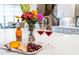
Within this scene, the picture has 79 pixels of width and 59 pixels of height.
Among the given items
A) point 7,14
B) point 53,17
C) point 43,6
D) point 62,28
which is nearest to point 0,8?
point 7,14

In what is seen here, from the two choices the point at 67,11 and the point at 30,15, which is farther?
the point at 67,11

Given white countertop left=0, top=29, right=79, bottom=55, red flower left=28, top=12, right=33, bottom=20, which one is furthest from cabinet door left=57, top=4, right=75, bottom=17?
red flower left=28, top=12, right=33, bottom=20

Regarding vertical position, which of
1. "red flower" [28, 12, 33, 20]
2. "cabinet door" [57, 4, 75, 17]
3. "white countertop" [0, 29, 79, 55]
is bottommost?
"white countertop" [0, 29, 79, 55]

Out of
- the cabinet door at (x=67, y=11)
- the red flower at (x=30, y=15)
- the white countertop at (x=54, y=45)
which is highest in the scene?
the cabinet door at (x=67, y=11)

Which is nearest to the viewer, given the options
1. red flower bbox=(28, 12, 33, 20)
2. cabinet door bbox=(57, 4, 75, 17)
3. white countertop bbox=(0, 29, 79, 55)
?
white countertop bbox=(0, 29, 79, 55)

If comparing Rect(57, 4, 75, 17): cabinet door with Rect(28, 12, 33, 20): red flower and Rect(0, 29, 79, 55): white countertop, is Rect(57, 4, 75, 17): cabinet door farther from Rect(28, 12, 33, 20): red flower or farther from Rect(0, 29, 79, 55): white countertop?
Rect(28, 12, 33, 20): red flower

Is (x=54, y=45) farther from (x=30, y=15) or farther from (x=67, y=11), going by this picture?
(x=67, y=11)

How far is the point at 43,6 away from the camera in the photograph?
6.81ft

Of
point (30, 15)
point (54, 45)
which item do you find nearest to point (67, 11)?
point (54, 45)

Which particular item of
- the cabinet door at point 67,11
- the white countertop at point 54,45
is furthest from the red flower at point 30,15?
the cabinet door at point 67,11

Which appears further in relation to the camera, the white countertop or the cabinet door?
the cabinet door

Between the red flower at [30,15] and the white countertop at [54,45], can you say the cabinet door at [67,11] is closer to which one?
the white countertop at [54,45]

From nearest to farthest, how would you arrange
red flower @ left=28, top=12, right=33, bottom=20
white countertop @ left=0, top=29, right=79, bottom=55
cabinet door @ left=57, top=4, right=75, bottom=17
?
white countertop @ left=0, top=29, right=79, bottom=55
red flower @ left=28, top=12, right=33, bottom=20
cabinet door @ left=57, top=4, right=75, bottom=17
